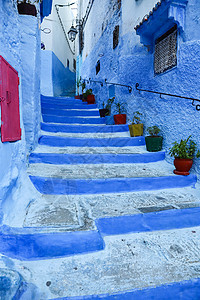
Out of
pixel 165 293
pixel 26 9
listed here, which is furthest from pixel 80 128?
pixel 165 293

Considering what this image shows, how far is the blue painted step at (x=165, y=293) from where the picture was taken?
1.43m

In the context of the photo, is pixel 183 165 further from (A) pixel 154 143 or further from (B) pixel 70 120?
(B) pixel 70 120

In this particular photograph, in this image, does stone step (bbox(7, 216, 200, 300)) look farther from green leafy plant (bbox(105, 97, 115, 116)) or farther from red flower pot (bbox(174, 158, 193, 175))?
green leafy plant (bbox(105, 97, 115, 116))

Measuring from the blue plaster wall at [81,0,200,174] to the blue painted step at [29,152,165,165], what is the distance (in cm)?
37

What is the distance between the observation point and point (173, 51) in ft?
12.6

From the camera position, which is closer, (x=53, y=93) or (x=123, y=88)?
(x=123, y=88)

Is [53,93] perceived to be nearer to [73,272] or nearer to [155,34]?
[155,34]

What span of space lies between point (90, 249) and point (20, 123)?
6.23ft

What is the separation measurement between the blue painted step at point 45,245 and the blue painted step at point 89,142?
2552 millimetres

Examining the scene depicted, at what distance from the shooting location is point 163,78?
4184 millimetres

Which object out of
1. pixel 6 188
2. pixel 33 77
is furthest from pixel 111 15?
pixel 6 188

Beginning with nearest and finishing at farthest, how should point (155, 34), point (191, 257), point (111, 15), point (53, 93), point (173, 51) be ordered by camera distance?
point (191, 257) < point (173, 51) < point (155, 34) < point (111, 15) < point (53, 93)

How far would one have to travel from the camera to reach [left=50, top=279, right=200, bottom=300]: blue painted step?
1.43 metres

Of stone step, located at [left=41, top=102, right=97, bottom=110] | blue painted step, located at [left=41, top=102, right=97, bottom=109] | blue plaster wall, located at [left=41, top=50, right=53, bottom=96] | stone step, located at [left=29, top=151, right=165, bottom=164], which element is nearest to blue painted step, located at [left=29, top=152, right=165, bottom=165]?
stone step, located at [left=29, top=151, right=165, bottom=164]
